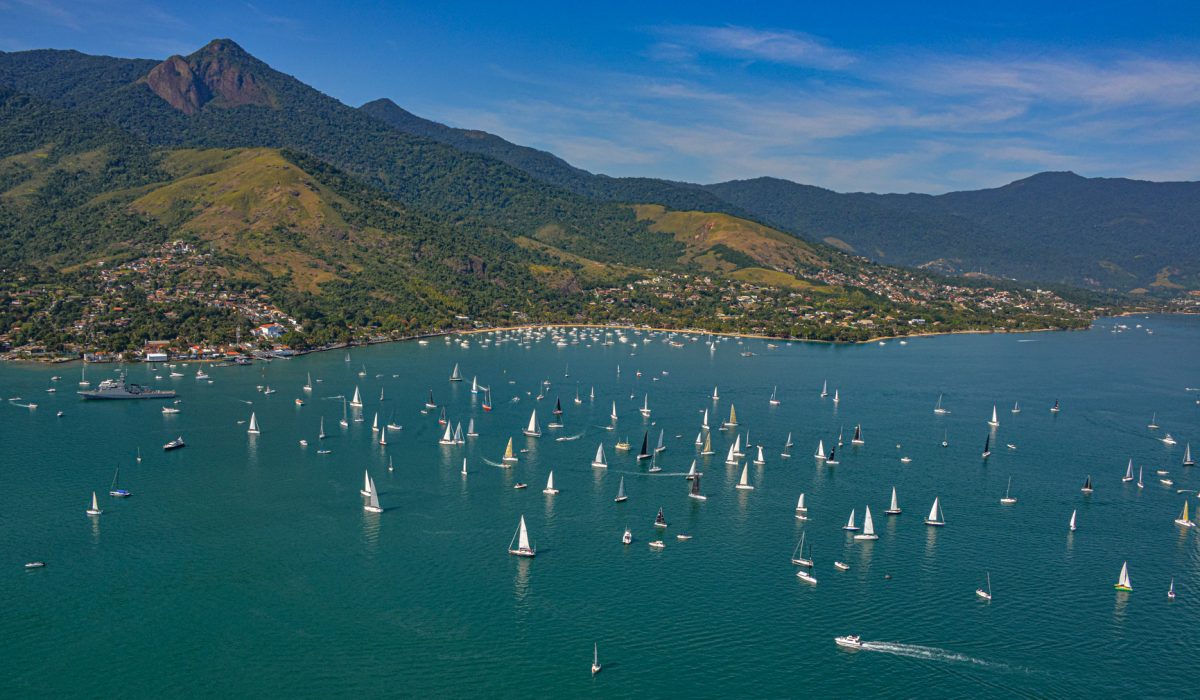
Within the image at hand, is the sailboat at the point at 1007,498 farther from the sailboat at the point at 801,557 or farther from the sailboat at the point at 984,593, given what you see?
the sailboat at the point at 801,557

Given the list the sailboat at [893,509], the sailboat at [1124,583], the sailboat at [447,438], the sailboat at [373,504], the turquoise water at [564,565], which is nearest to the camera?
the turquoise water at [564,565]

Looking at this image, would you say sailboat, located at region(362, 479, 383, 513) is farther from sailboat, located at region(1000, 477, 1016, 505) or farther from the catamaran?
sailboat, located at region(1000, 477, 1016, 505)

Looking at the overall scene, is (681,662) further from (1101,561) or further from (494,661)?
(1101,561)

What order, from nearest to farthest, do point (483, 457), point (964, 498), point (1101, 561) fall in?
point (1101, 561), point (964, 498), point (483, 457)

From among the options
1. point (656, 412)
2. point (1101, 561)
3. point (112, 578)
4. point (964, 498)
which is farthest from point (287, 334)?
point (1101, 561)

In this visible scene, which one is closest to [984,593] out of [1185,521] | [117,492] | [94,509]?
[1185,521]

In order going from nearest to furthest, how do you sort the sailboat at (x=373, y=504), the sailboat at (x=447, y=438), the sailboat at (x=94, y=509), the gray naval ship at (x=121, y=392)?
the sailboat at (x=94, y=509), the sailboat at (x=373, y=504), the sailboat at (x=447, y=438), the gray naval ship at (x=121, y=392)

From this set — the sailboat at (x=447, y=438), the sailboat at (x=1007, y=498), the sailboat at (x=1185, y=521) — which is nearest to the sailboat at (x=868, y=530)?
the sailboat at (x=1007, y=498)

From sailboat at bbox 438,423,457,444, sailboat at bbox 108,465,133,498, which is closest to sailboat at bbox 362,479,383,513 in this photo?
sailboat at bbox 108,465,133,498
